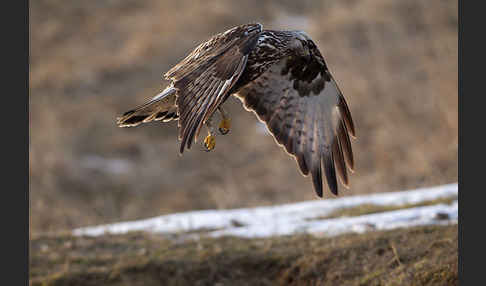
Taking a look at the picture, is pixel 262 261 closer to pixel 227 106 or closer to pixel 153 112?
pixel 153 112

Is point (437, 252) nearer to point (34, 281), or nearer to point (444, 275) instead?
point (444, 275)

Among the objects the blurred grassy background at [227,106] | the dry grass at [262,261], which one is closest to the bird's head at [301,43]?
the dry grass at [262,261]

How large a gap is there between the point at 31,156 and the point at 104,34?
18.2 ft

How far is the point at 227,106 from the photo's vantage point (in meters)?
12.5

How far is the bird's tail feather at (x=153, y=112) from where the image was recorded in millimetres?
4789

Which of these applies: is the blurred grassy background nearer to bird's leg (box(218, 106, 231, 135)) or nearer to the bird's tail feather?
bird's leg (box(218, 106, 231, 135))

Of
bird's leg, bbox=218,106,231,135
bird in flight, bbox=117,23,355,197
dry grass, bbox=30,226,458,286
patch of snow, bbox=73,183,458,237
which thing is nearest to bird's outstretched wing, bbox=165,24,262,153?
bird in flight, bbox=117,23,355,197

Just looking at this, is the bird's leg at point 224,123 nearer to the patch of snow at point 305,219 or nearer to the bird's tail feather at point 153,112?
the bird's tail feather at point 153,112

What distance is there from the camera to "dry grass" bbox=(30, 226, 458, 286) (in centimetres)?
536

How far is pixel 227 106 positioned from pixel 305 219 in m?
5.58

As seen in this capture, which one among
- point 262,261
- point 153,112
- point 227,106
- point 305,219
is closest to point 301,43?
point 153,112

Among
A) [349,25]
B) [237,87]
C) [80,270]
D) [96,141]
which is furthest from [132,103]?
[237,87]

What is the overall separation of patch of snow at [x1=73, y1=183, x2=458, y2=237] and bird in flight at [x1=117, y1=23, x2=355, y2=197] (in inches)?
52.5

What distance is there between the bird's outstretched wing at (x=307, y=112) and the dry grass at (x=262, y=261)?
0.77 metres
